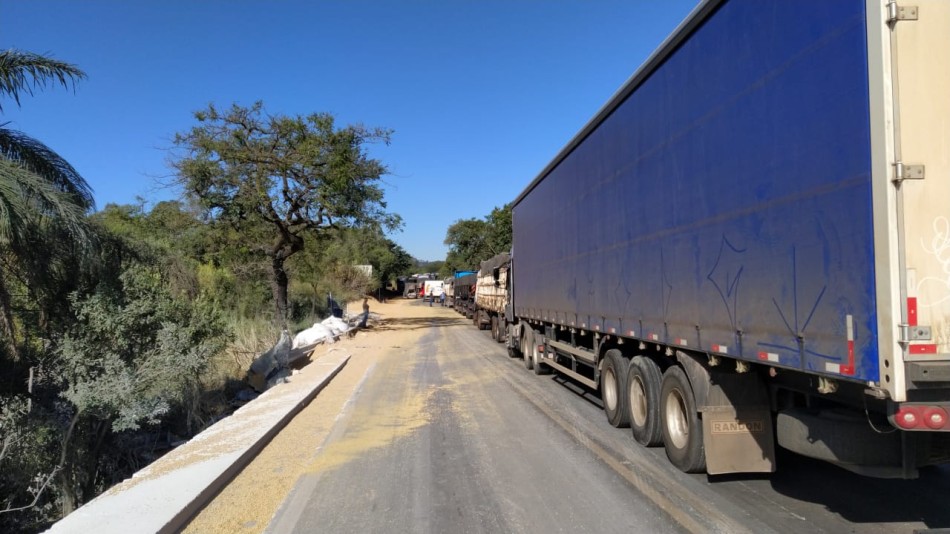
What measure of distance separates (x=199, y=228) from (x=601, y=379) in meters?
20.6

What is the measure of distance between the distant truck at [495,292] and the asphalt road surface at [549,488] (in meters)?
10.7

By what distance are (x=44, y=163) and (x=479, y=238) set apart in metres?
61.4

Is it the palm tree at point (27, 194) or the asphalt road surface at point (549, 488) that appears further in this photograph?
the palm tree at point (27, 194)

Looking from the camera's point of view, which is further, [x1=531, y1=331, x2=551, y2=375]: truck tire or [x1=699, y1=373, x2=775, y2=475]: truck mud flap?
[x1=531, y1=331, x2=551, y2=375]: truck tire

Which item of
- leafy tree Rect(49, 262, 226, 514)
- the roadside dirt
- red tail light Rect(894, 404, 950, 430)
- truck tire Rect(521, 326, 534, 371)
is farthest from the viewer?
truck tire Rect(521, 326, 534, 371)

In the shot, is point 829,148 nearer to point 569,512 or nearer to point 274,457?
point 569,512

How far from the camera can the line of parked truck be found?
3.34 metres

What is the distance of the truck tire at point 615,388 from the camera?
25.1 feet

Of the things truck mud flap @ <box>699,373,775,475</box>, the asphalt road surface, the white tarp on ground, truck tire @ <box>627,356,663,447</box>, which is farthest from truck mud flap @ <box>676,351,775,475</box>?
the white tarp on ground

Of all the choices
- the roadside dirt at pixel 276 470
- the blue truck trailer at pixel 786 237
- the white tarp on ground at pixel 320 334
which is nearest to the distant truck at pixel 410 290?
the white tarp on ground at pixel 320 334

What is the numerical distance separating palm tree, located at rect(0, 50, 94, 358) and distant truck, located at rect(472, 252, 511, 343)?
12.2m

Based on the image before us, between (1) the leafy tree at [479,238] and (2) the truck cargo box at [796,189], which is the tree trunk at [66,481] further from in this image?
(1) the leafy tree at [479,238]

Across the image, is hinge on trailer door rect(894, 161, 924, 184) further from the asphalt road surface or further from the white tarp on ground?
the white tarp on ground

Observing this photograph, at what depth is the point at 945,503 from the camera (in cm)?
483
